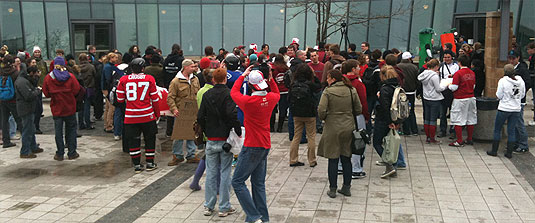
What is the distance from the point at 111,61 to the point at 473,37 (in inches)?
610

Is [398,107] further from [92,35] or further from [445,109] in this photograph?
[92,35]

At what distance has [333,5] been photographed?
914 inches

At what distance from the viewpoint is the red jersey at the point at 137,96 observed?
321 inches

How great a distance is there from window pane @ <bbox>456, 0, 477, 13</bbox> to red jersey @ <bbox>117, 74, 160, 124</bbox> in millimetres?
16562

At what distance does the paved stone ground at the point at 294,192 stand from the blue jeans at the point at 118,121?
1.26m

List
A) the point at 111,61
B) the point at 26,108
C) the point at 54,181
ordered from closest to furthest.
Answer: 1. the point at 54,181
2. the point at 26,108
3. the point at 111,61

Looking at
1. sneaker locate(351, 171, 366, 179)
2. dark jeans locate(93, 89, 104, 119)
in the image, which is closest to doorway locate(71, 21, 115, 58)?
dark jeans locate(93, 89, 104, 119)

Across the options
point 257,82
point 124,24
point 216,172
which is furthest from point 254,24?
point 257,82

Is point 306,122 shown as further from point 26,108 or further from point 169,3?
point 169,3

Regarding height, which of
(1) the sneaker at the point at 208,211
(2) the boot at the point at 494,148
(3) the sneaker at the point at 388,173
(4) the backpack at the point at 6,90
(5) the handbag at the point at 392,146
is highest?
(4) the backpack at the point at 6,90

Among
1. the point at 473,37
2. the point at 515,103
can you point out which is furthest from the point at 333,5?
the point at 515,103

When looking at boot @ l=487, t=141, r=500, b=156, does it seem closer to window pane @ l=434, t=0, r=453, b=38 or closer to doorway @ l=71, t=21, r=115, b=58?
window pane @ l=434, t=0, r=453, b=38

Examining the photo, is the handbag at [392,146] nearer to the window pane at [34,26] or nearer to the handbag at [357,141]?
the handbag at [357,141]

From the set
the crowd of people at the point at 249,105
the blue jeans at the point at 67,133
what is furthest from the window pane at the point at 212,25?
the blue jeans at the point at 67,133
